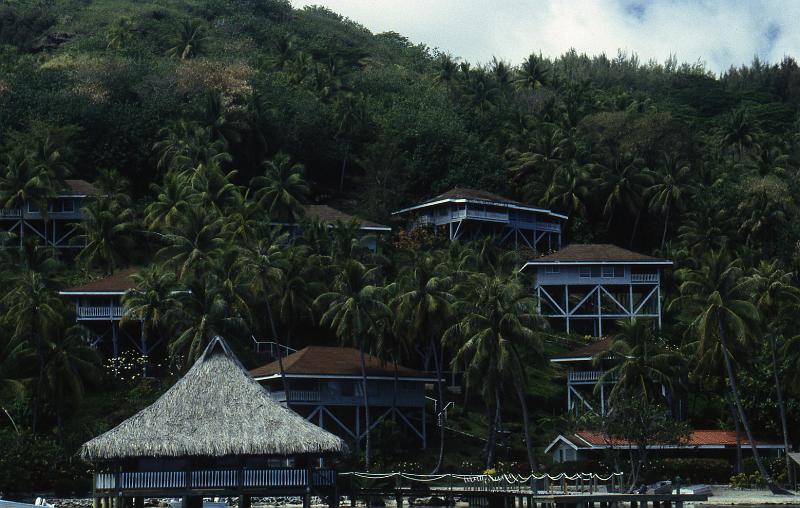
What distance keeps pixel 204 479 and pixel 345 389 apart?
90.4 ft

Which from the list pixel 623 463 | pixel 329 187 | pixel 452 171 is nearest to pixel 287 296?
pixel 623 463

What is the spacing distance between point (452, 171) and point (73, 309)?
37542 millimetres

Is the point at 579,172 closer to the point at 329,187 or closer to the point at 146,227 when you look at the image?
the point at 329,187

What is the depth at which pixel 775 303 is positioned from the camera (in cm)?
7344

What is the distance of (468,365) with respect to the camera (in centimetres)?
7038

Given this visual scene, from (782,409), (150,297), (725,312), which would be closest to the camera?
(725,312)

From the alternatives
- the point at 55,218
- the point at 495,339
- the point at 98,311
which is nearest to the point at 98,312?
the point at 98,311

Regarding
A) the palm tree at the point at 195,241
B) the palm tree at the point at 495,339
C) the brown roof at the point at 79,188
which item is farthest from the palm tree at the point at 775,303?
the brown roof at the point at 79,188

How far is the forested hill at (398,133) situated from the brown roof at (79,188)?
1.82m

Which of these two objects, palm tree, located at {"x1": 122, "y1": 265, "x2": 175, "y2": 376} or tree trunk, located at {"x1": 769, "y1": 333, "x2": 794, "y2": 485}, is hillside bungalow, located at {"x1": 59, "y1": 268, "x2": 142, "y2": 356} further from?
tree trunk, located at {"x1": 769, "y1": 333, "x2": 794, "y2": 485}

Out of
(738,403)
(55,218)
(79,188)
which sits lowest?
(738,403)

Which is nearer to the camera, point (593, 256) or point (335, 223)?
point (593, 256)

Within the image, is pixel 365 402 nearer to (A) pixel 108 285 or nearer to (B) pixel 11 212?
(A) pixel 108 285

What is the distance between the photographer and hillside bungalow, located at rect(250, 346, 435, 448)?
241 feet
